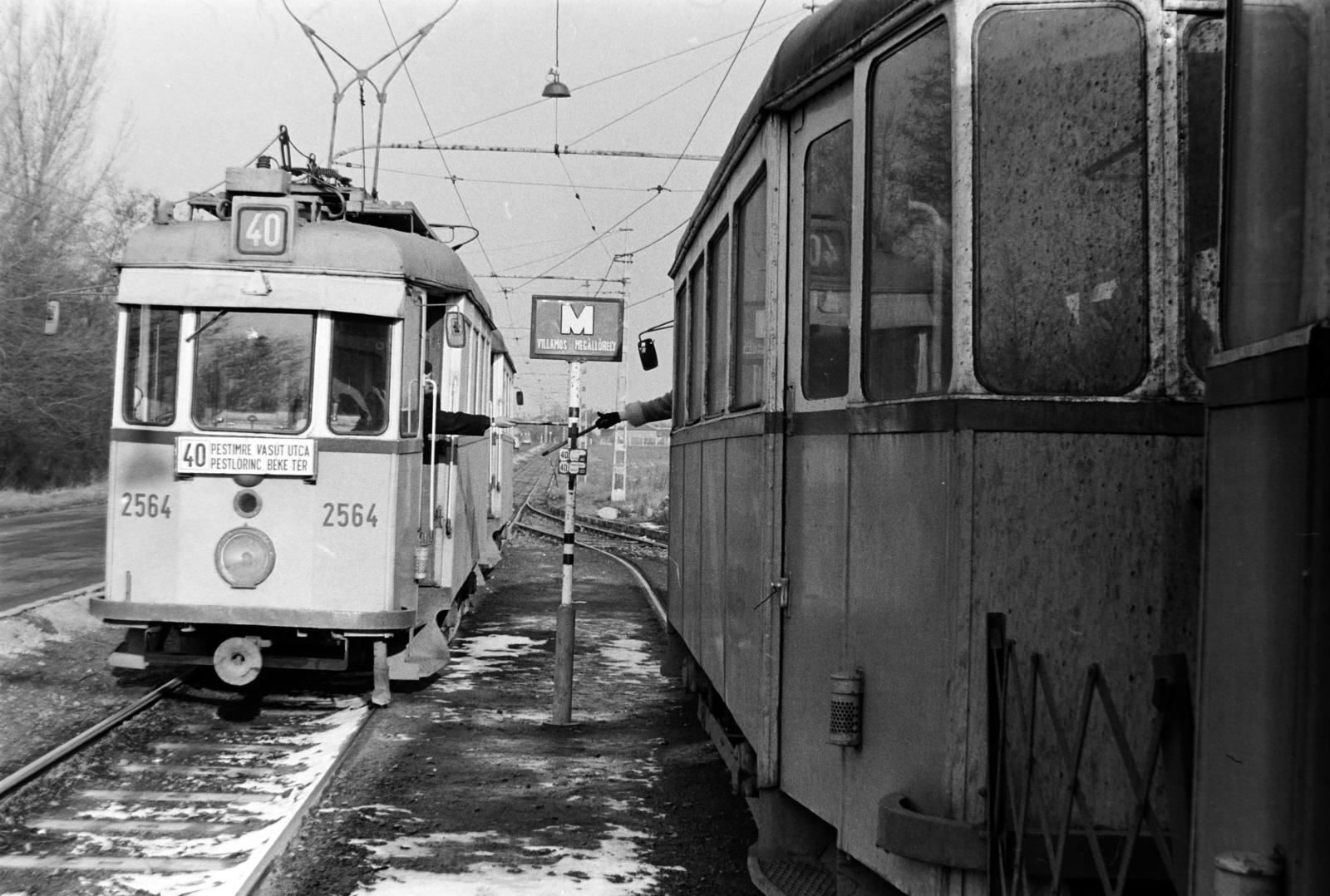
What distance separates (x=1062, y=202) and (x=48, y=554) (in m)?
18.1

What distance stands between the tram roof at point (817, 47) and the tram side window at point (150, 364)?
496 cm

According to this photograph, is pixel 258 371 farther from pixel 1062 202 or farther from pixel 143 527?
pixel 1062 202

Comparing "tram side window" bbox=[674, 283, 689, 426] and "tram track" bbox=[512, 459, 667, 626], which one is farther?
"tram track" bbox=[512, 459, 667, 626]

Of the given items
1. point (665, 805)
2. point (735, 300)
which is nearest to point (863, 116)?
point (735, 300)

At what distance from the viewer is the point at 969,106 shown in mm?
3281

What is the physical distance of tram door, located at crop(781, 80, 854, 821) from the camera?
392cm

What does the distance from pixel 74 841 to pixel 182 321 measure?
3696 millimetres

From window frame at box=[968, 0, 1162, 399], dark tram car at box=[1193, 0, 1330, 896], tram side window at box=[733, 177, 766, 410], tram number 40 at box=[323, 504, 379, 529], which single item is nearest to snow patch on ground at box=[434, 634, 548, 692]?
tram number 40 at box=[323, 504, 379, 529]

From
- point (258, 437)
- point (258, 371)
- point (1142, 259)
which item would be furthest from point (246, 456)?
point (1142, 259)

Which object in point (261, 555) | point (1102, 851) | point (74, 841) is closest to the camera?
point (1102, 851)

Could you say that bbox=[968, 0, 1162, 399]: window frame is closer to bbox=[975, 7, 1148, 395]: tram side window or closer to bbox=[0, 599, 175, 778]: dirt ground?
bbox=[975, 7, 1148, 395]: tram side window

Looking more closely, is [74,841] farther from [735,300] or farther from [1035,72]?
[1035,72]

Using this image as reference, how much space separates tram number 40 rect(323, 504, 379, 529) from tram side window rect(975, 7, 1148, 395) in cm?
613

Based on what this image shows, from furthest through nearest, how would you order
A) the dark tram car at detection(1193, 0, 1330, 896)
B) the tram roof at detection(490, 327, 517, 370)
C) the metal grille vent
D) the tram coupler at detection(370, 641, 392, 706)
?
the tram roof at detection(490, 327, 517, 370), the tram coupler at detection(370, 641, 392, 706), the metal grille vent, the dark tram car at detection(1193, 0, 1330, 896)
